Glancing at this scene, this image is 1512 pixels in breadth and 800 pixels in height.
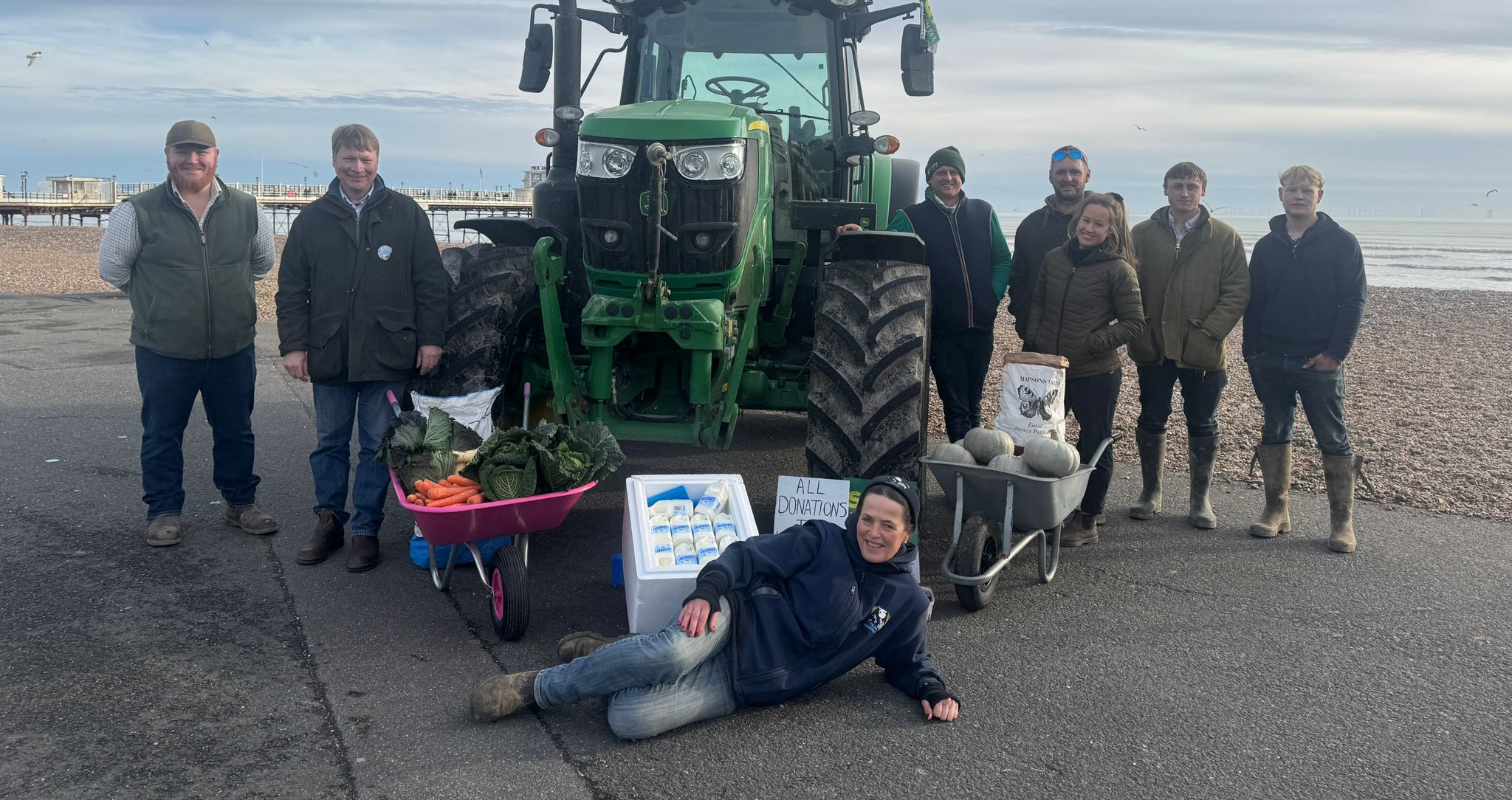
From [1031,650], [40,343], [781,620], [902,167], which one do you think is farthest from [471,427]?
[40,343]

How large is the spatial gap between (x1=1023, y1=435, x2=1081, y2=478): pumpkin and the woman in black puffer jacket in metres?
1.06

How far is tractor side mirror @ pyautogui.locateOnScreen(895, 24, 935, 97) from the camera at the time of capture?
6.89 m

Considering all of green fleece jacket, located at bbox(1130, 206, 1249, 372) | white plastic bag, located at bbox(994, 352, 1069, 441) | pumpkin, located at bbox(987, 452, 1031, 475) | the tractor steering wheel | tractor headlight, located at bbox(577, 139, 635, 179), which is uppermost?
the tractor steering wheel

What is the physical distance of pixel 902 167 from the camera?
375 inches

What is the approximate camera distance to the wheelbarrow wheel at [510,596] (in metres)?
4.35

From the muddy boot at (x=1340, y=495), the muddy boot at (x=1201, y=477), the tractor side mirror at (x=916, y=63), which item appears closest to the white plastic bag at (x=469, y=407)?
the tractor side mirror at (x=916, y=63)

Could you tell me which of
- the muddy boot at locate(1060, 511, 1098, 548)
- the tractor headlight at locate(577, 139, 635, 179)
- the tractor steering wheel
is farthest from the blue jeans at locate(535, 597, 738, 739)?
the tractor steering wheel

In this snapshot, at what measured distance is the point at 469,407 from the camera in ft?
17.7

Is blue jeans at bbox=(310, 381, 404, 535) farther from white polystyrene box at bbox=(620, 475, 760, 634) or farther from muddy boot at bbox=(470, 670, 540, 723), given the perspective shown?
muddy boot at bbox=(470, 670, 540, 723)

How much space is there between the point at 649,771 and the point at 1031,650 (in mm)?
1769

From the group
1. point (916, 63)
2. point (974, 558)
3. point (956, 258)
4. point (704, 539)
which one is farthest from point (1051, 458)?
point (916, 63)

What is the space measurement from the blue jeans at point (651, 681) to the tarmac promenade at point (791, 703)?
76 millimetres

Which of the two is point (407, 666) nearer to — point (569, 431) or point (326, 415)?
point (569, 431)

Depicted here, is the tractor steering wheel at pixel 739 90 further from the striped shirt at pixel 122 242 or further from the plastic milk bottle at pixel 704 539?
the plastic milk bottle at pixel 704 539
